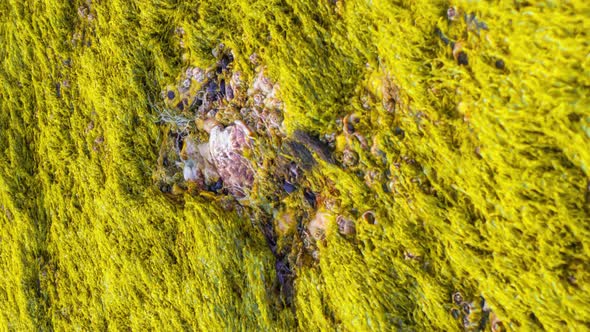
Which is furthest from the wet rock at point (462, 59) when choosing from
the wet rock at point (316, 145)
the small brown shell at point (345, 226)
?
the small brown shell at point (345, 226)

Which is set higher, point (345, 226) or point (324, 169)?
point (324, 169)

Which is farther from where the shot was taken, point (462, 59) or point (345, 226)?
point (345, 226)

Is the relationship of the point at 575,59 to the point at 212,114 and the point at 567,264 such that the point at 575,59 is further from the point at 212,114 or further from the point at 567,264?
the point at 212,114

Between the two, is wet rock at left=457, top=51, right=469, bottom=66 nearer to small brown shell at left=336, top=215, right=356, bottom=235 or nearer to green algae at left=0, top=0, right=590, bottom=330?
green algae at left=0, top=0, right=590, bottom=330

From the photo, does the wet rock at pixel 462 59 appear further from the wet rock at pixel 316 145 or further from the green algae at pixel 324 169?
the wet rock at pixel 316 145

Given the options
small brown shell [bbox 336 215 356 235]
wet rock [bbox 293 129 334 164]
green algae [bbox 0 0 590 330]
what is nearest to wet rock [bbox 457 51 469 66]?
green algae [bbox 0 0 590 330]

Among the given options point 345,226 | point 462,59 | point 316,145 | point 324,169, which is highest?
point 462,59

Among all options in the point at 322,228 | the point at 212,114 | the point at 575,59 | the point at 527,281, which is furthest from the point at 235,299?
the point at 575,59

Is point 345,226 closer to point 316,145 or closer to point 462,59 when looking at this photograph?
point 316,145

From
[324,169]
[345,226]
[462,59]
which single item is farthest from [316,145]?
[462,59]
